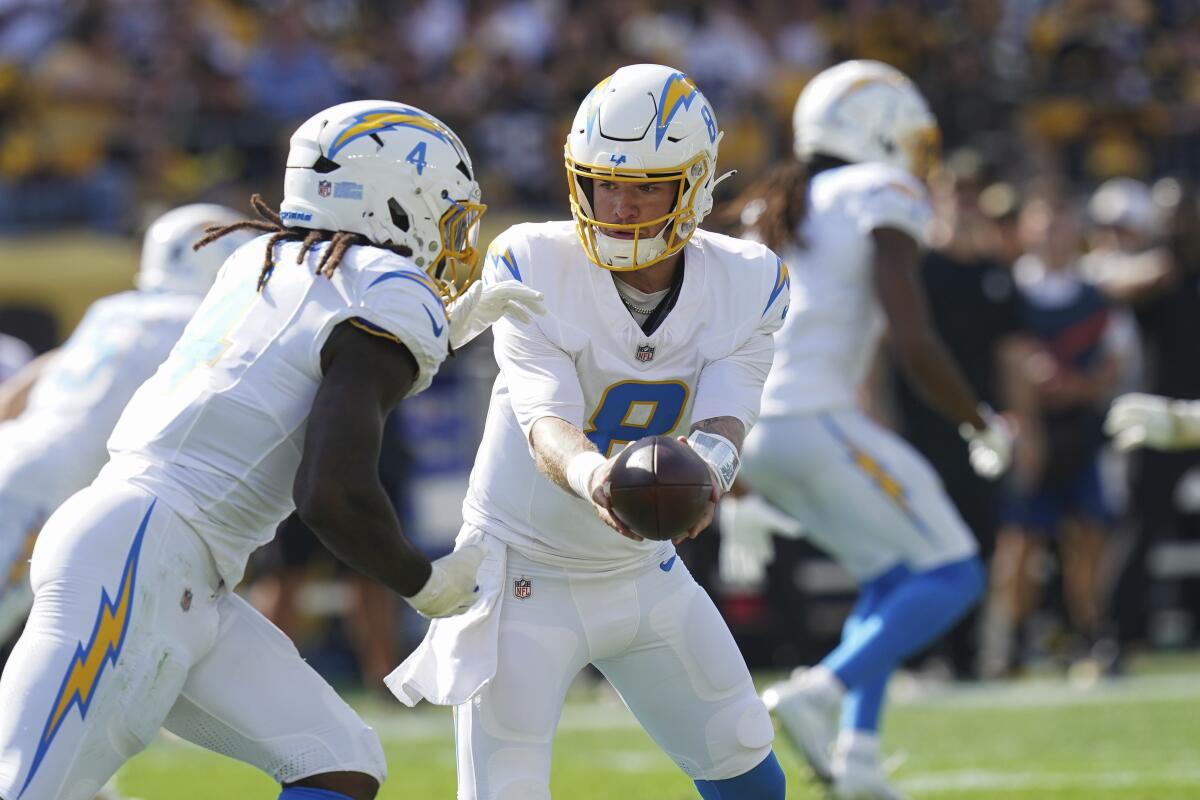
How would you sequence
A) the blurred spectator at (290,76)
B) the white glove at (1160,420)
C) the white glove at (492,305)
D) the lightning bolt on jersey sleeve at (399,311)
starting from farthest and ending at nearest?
the blurred spectator at (290,76) → the white glove at (1160,420) → the white glove at (492,305) → the lightning bolt on jersey sleeve at (399,311)

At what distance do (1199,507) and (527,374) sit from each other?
654 cm

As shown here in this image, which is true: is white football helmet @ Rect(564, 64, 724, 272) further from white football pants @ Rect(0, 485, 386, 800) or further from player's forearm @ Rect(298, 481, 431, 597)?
white football pants @ Rect(0, 485, 386, 800)

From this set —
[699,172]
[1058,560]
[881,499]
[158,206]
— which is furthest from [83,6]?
[699,172]

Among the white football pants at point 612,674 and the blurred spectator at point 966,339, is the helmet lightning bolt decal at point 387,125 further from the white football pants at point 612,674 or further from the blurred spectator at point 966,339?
the blurred spectator at point 966,339

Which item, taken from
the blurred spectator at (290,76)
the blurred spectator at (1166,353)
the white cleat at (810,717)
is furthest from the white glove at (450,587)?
the blurred spectator at (290,76)

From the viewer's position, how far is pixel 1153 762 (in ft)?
19.1

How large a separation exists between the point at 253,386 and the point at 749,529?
8.58 feet

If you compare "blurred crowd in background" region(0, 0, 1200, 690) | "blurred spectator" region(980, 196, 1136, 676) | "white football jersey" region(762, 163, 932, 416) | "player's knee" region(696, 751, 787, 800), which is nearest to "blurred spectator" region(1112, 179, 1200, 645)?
"blurred crowd in background" region(0, 0, 1200, 690)

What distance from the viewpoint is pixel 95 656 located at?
3.13m

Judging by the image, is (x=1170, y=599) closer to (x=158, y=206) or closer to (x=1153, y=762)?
(x=1153, y=762)

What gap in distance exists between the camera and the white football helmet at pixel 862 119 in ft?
18.5

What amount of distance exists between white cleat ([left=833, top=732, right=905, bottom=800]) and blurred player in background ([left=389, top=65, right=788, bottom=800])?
4.54 ft

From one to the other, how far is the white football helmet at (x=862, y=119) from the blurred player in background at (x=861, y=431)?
0.39ft

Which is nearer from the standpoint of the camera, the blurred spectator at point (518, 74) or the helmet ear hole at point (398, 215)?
the helmet ear hole at point (398, 215)
